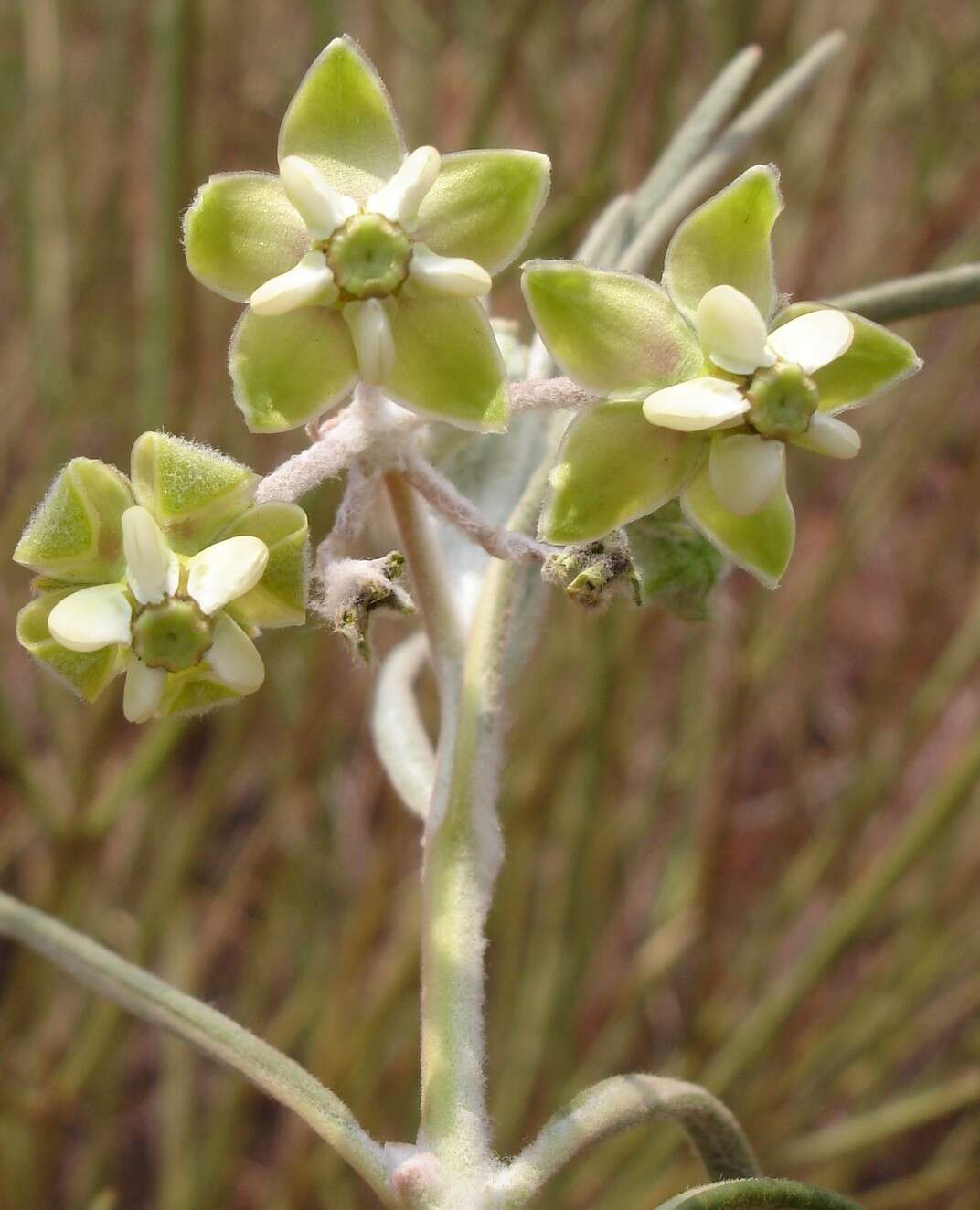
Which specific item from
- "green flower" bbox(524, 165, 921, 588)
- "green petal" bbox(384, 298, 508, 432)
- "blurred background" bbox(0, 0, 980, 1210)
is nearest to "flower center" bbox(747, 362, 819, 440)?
"green flower" bbox(524, 165, 921, 588)

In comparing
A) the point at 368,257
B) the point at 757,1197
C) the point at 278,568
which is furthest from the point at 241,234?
the point at 757,1197

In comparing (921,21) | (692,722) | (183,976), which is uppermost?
(921,21)

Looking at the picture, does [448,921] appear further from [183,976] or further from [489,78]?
[183,976]

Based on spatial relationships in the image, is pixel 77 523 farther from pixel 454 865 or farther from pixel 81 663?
pixel 454 865

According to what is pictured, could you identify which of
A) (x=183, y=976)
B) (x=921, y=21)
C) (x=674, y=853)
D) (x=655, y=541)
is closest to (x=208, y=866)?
(x=183, y=976)

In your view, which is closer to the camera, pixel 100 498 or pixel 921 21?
pixel 100 498

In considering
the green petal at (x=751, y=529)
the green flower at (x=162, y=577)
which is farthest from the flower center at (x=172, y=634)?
the green petal at (x=751, y=529)

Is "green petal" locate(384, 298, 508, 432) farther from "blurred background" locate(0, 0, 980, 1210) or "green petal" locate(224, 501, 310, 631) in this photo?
"blurred background" locate(0, 0, 980, 1210)
